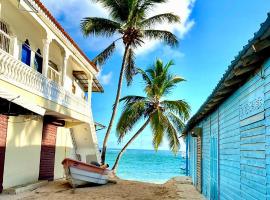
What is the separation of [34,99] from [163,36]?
13283mm

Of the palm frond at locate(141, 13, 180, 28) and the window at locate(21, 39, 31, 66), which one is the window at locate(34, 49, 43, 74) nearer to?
the window at locate(21, 39, 31, 66)

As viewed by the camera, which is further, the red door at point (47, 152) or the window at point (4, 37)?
the red door at point (47, 152)

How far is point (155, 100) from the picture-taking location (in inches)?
1033

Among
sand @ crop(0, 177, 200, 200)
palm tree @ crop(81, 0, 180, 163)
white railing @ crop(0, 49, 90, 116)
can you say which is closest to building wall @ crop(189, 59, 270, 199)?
sand @ crop(0, 177, 200, 200)

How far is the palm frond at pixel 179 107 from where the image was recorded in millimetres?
Result: 25531

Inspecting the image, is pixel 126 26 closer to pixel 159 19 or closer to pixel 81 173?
pixel 159 19

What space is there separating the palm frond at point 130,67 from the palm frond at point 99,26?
2245mm

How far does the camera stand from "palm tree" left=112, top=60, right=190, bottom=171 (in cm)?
2484

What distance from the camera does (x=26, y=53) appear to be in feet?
47.7

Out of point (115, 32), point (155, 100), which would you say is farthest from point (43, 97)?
point (155, 100)

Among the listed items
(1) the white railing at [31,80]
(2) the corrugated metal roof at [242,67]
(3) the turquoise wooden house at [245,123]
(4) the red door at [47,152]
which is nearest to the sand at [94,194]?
(4) the red door at [47,152]

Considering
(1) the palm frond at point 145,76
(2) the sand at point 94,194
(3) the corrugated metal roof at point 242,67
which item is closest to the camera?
(3) the corrugated metal roof at point 242,67

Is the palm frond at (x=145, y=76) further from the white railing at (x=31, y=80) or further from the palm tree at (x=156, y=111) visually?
the white railing at (x=31, y=80)

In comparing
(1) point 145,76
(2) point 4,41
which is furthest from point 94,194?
(1) point 145,76
